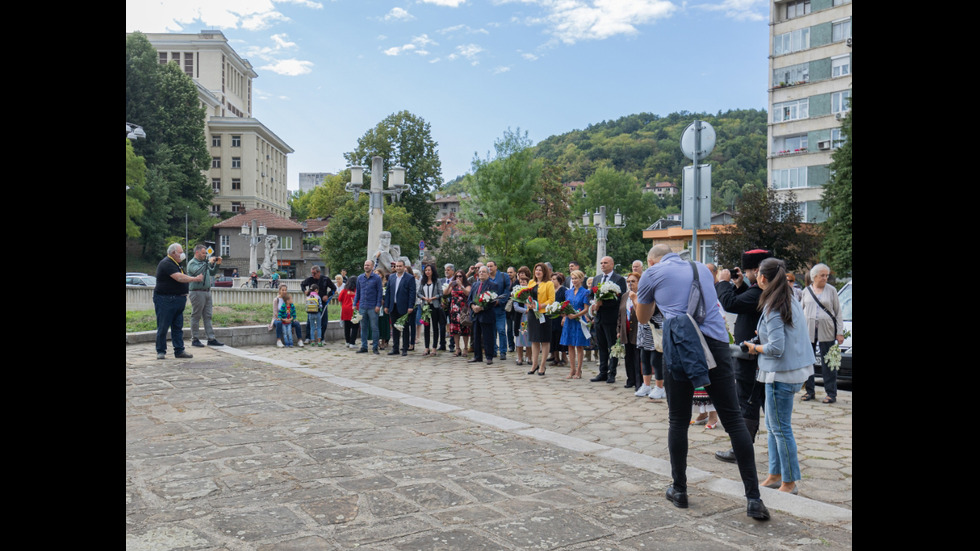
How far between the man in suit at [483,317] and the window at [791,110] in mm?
43185

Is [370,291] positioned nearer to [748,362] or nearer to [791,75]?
[748,362]

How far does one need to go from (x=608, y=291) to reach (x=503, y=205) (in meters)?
30.3

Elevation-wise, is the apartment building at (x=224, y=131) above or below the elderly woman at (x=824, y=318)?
above

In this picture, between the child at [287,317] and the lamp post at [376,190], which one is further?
the lamp post at [376,190]

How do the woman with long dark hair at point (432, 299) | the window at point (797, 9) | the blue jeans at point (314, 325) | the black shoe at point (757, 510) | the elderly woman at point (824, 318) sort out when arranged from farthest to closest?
the window at point (797, 9), the blue jeans at point (314, 325), the woman with long dark hair at point (432, 299), the elderly woman at point (824, 318), the black shoe at point (757, 510)

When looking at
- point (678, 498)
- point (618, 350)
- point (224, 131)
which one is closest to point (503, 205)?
point (618, 350)

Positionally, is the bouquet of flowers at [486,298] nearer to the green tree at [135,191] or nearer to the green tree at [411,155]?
the green tree at [411,155]

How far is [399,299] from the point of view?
15.1 m

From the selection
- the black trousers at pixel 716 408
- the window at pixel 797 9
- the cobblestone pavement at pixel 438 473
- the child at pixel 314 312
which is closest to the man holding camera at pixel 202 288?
the child at pixel 314 312

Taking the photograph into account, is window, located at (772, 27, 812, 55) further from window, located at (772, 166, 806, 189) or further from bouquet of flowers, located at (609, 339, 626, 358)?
bouquet of flowers, located at (609, 339, 626, 358)

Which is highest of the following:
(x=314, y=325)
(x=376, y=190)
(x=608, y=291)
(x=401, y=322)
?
(x=376, y=190)

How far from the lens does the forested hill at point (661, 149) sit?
81.2 meters
